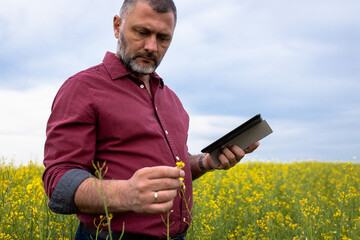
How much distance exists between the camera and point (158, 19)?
195cm

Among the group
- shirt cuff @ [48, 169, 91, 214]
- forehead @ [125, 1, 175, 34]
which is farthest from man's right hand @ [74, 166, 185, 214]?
forehead @ [125, 1, 175, 34]

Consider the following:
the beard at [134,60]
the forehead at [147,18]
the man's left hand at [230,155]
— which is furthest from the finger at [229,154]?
the forehead at [147,18]

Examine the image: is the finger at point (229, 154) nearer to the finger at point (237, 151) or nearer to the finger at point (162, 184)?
the finger at point (237, 151)

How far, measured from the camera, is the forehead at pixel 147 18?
193 centimetres

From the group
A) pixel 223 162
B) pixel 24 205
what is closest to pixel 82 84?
pixel 223 162

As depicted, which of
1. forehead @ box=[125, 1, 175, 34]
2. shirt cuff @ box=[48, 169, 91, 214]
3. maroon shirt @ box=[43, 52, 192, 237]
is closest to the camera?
shirt cuff @ box=[48, 169, 91, 214]

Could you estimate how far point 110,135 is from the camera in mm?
1767

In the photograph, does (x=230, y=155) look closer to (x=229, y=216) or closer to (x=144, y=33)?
(x=144, y=33)

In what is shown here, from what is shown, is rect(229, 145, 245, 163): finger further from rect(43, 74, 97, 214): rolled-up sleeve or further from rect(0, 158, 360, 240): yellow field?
rect(43, 74, 97, 214): rolled-up sleeve

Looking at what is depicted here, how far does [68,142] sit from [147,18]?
799 mm

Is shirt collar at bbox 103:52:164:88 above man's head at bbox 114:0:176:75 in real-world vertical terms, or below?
below

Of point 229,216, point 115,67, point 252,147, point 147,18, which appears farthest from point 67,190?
point 229,216

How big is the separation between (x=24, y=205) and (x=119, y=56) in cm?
186

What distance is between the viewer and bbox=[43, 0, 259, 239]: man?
54.0 inches
